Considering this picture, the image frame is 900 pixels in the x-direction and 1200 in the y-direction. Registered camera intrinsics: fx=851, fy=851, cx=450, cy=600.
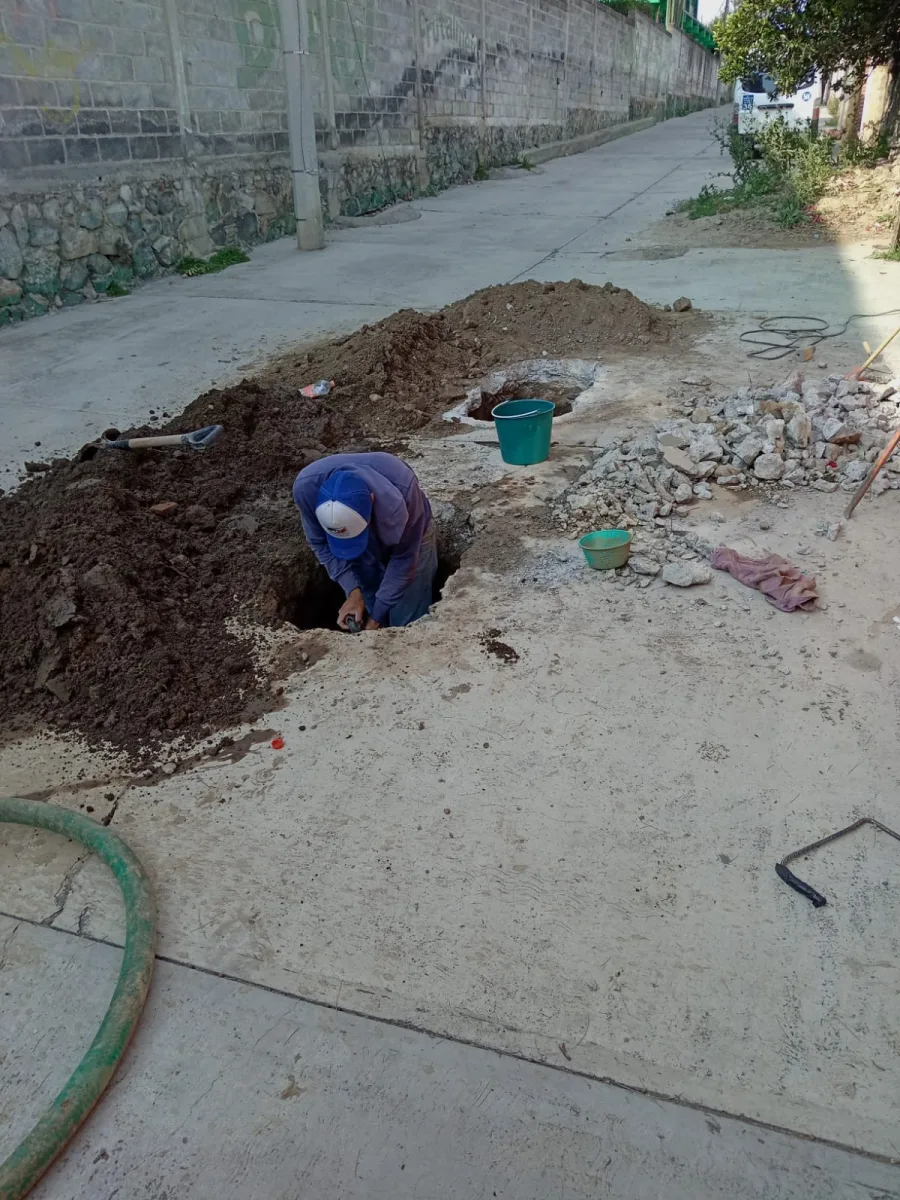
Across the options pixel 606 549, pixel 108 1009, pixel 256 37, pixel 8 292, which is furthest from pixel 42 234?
pixel 108 1009

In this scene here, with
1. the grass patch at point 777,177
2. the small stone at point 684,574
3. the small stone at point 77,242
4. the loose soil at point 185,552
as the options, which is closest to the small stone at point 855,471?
the small stone at point 684,574

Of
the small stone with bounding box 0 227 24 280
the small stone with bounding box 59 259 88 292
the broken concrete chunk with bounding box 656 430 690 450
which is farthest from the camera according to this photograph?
the small stone with bounding box 59 259 88 292

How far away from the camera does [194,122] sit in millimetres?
9664

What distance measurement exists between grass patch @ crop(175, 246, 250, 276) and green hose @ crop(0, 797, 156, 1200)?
849 cm

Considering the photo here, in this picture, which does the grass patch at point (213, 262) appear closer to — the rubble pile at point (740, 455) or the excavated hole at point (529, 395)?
the excavated hole at point (529, 395)

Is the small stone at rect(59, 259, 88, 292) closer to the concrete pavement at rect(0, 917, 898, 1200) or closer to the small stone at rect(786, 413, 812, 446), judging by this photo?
the small stone at rect(786, 413, 812, 446)

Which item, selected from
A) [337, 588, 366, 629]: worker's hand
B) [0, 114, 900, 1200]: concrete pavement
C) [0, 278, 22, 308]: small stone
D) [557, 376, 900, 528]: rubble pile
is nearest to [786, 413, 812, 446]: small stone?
[557, 376, 900, 528]: rubble pile

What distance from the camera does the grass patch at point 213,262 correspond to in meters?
9.70

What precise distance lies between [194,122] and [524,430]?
752 cm

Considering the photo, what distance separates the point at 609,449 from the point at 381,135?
1115 centimetres

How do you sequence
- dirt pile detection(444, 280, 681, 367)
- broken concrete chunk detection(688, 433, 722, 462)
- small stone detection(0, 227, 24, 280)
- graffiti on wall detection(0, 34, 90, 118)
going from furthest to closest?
small stone detection(0, 227, 24, 280), graffiti on wall detection(0, 34, 90, 118), dirt pile detection(444, 280, 681, 367), broken concrete chunk detection(688, 433, 722, 462)

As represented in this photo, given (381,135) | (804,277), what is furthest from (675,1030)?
(381,135)

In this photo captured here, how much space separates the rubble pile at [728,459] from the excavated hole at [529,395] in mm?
1185

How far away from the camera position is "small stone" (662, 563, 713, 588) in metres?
3.62
